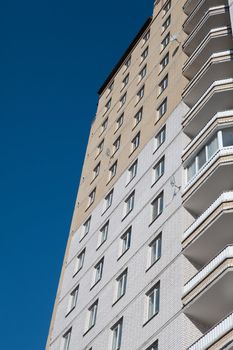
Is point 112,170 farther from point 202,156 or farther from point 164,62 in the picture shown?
point 202,156

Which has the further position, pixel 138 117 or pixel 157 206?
pixel 138 117

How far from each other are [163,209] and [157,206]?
118 cm

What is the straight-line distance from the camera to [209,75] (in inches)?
1211

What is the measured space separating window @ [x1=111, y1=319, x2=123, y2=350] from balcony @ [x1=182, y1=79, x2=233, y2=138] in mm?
9947

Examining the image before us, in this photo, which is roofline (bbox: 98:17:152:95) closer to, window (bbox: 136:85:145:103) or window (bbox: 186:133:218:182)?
window (bbox: 136:85:145:103)

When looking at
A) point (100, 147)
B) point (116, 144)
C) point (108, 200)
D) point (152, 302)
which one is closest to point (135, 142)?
point (116, 144)

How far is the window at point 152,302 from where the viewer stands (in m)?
24.2

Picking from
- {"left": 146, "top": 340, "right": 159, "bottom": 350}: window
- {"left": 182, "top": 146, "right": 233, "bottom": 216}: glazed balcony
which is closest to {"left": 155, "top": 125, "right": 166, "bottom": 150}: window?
{"left": 182, "top": 146, "right": 233, "bottom": 216}: glazed balcony

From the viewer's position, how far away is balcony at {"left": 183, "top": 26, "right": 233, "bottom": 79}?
105 ft

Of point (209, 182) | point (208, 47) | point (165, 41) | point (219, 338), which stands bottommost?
point (219, 338)

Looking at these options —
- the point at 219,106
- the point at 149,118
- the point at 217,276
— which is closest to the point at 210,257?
the point at 217,276

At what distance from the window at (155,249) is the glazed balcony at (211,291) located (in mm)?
3869

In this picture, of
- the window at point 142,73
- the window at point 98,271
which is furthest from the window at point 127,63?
the window at point 98,271

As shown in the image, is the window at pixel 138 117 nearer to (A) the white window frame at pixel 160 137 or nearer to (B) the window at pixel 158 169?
(A) the white window frame at pixel 160 137
